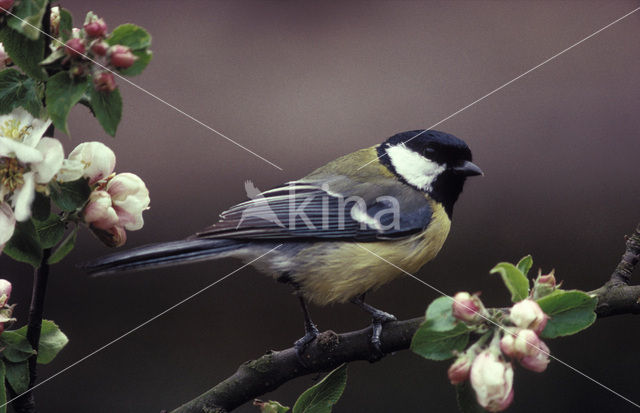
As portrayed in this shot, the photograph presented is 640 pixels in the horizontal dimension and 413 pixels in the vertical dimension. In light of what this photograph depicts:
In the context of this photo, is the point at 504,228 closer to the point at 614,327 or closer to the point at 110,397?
the point at 614,327

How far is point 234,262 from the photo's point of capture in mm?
1479

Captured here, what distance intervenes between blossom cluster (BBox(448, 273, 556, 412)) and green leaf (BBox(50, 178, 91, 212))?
0.30 m

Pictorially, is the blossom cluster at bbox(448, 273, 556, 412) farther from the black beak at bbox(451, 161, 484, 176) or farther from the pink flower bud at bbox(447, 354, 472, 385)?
the black beak at bbox(451, 161, 484, 176)

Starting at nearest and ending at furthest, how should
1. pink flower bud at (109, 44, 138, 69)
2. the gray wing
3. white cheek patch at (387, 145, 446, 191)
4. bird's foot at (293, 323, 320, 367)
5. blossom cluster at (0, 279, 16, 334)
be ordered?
pink flower bud at (109, 44, 138, 69) < blossom cluster at (0, 279, 16, 334) < bird's foot at (293, 323, 320, 367) < the gray wing < white cheek patch at (387, 145, 446, 191)

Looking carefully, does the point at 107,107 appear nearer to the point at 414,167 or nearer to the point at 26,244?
the point at 26,244

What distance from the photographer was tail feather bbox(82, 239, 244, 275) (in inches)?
26.4

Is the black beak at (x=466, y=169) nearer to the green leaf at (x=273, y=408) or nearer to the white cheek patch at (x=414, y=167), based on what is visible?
the white cheek patch at (x=414, y=167)

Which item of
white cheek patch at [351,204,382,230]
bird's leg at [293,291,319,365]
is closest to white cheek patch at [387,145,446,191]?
white cheek patch at [351,204,382,230]

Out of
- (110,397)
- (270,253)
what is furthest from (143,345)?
(270,253)

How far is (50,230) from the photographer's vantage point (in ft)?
1.91

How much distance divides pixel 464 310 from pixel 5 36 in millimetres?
384

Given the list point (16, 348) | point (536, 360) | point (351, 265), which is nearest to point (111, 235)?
point (16, 348)

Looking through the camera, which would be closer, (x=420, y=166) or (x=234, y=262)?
(x=420, y=166)

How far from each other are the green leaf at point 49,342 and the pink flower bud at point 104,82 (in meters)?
0.26
